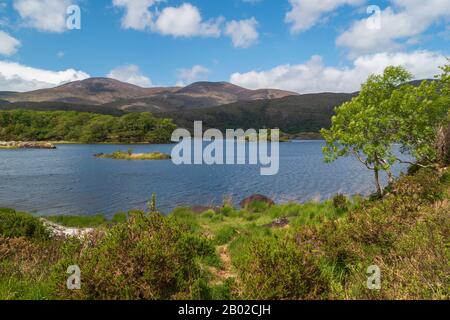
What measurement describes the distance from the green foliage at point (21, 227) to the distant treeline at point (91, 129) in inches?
6312

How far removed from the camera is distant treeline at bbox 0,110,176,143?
566 feet

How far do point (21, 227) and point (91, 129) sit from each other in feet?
579

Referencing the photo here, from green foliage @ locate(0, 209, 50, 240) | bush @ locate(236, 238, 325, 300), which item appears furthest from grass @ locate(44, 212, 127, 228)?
bush @ locate(236, 238, 325, 300)

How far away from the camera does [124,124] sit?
17662 cm

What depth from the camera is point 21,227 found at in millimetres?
13492

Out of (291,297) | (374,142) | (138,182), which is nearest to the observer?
(291,297)

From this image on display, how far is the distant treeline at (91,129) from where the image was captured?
17238 centimetres

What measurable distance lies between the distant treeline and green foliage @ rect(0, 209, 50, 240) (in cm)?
16034

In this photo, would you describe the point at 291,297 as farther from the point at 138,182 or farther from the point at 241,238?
the point at 138,182

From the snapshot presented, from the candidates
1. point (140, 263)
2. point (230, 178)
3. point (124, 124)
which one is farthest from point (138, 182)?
point (124, 124)

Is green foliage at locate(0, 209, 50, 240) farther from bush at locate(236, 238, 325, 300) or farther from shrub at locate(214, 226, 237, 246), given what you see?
bush at locate(236, 238, 325, 300)

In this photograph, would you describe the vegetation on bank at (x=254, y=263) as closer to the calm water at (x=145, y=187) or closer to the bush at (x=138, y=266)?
the bush at (x=138, y=266)

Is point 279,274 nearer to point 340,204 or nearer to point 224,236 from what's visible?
point 224,236
